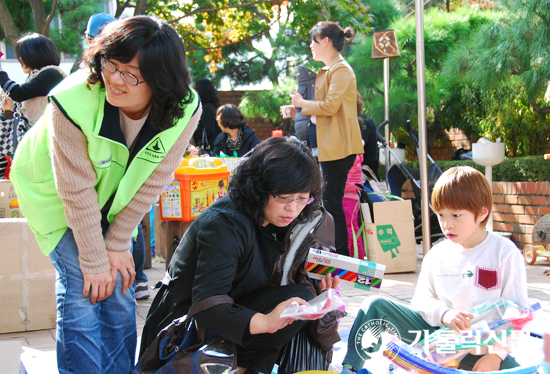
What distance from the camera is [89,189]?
1.54 metres

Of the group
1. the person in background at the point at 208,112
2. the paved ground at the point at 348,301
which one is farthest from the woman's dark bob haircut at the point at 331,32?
the paved ground at the point at 348,301

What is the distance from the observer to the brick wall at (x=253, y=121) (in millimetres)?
10727

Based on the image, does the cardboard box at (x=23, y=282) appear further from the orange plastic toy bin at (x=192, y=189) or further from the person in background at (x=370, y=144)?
the person in background at (x=370, y=144)

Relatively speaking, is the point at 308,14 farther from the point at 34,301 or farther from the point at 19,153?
the point at 19,153

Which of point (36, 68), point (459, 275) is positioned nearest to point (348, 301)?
point (459, 275)

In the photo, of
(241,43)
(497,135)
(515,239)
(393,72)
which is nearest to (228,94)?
(241,43)

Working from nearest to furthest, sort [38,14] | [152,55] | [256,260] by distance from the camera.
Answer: [152,55]
[256,260]
[38,14]

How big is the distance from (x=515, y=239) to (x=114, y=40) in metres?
4.75

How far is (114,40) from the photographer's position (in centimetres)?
138

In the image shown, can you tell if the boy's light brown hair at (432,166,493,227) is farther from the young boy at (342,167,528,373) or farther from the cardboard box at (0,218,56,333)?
the cardboard box at (0,218,56,333)

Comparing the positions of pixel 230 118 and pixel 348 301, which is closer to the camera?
pixel 348 301

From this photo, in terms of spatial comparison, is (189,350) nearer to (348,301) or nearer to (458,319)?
(458,319)

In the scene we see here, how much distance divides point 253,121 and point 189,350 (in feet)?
31.3

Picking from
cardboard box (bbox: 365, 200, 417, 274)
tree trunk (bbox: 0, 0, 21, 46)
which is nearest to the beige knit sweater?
cardboard box (bbox: 365, 200, 417, 274)
